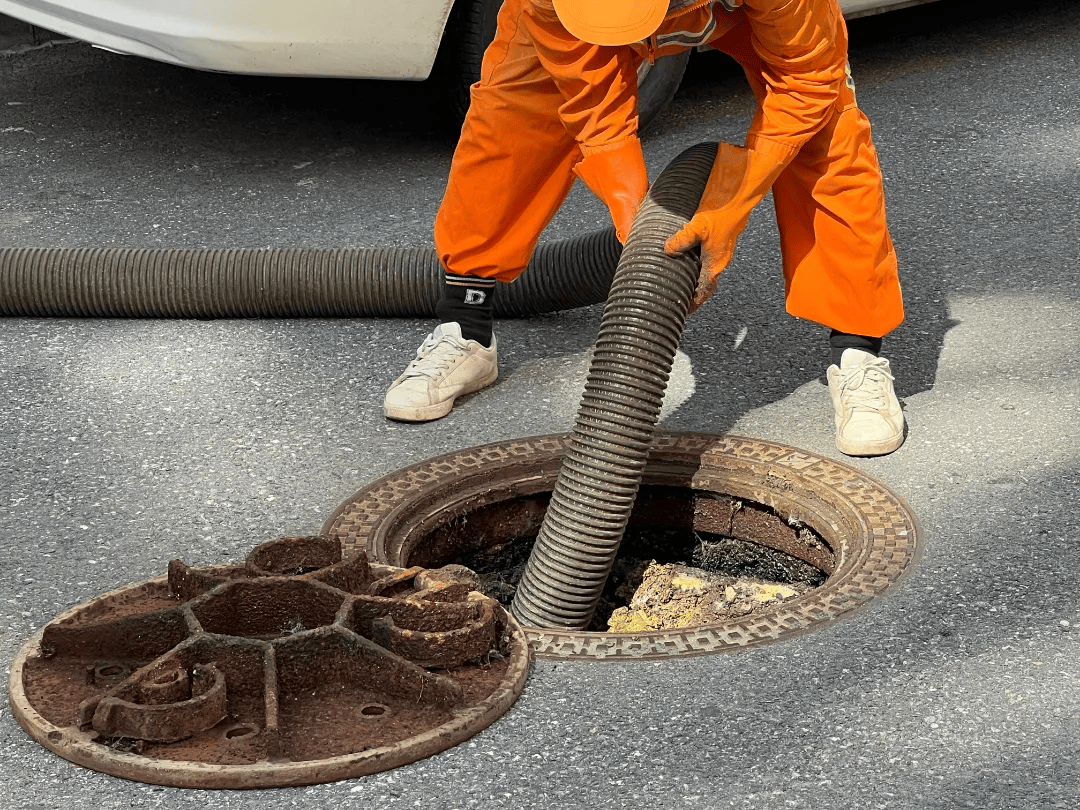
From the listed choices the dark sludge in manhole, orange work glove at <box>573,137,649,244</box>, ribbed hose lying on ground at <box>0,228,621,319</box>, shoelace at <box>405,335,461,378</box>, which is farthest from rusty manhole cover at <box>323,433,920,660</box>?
ribbed hose lying on ground at <box>0,228,621,319</box>

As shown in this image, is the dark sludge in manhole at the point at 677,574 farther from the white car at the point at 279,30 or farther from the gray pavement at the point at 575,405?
the white car at the point at 279,30

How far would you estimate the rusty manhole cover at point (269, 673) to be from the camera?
209 centimetres

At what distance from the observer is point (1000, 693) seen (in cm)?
226

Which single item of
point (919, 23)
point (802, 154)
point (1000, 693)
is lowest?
point (919, 23)

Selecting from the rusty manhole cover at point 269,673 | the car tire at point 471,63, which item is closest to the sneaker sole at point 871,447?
the rusty manhole cover at point 269,673

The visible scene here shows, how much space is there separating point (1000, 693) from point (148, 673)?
4.55 ft

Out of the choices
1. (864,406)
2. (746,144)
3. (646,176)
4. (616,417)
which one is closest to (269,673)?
(616,417)

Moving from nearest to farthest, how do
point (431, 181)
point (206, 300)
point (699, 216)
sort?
point (699, 216), point (206, 300), point (431, 181)

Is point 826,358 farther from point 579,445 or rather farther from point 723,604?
point 579,445

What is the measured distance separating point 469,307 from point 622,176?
2.57ft

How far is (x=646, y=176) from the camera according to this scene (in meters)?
2.92

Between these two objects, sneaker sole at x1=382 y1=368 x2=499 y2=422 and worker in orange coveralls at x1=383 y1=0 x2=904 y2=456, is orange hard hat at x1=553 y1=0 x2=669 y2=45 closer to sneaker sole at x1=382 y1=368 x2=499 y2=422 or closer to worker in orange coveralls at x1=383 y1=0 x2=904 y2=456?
worker in orange coveralls at x1=383 y1=0 x2=904 y2=456

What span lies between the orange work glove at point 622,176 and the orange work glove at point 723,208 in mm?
144

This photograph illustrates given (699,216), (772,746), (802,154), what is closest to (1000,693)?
(772,746)
